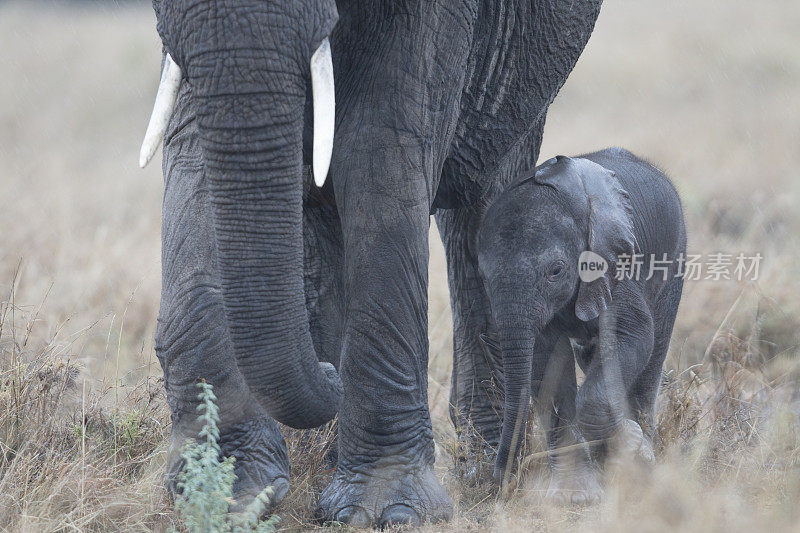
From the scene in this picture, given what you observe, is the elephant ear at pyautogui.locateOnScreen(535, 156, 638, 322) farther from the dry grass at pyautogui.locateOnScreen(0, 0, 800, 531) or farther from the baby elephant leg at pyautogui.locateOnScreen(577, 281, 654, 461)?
the dry grass at pyautogui.locateOnScreen(0, 0, 800, 531)

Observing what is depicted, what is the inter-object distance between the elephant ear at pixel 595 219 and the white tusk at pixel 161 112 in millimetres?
1705

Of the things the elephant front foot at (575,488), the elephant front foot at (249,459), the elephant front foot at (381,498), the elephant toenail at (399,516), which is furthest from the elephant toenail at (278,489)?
the elephant front foot at (575,488)

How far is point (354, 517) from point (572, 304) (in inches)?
52.9

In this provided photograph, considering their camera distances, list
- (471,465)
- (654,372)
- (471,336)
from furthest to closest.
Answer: (471,336), (654,372), (471,465)

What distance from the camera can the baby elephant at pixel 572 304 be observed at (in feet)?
15.5

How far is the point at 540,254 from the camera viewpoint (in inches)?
187

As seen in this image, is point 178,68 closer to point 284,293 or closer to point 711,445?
point 284,293

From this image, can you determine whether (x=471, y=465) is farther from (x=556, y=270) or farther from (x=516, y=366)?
(x=556, y=270)

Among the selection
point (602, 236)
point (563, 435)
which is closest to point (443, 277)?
point (563, 435)

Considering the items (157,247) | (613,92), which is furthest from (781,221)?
(613,92)

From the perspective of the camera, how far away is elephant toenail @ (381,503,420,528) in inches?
168

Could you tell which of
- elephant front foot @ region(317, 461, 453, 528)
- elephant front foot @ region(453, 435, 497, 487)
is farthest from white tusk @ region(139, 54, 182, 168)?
elephant front foot @ region(453, 435, 497, 487)

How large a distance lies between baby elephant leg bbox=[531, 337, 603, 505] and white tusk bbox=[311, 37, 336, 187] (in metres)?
1.88

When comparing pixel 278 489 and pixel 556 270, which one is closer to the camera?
pixel 278 489
